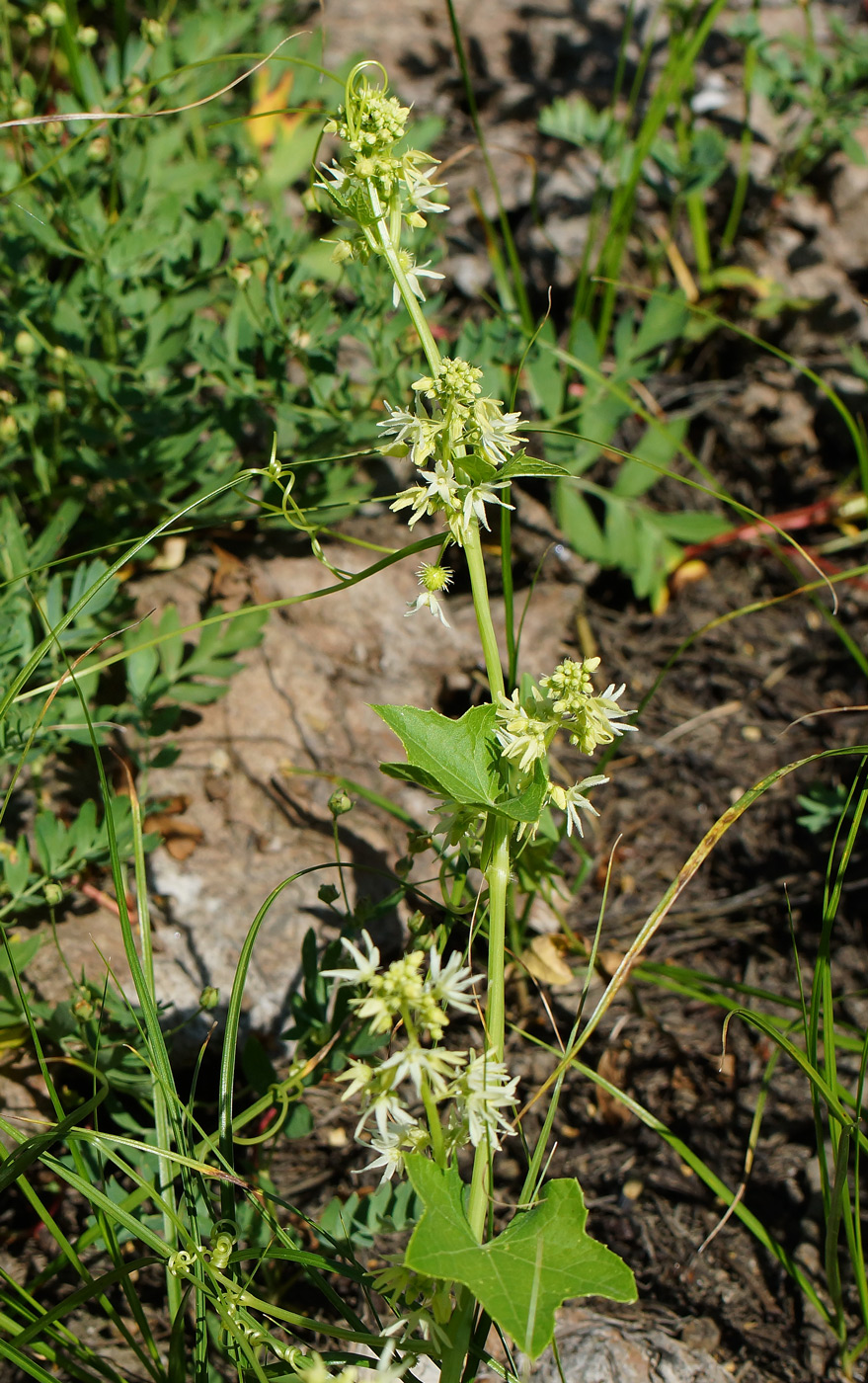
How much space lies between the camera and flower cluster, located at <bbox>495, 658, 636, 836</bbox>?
1.29m

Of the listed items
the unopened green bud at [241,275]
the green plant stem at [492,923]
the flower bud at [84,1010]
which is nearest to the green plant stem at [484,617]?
the green plant stem at [492,923]

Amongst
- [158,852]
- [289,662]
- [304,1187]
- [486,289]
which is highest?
[486,289]

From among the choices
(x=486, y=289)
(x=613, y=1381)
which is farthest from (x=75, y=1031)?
(x=486, y=289)

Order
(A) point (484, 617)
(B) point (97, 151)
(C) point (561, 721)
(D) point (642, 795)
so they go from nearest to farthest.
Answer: (C) point (561, 721) → (A) point (484, 617) → (B) point (97, 151) → (D) point (642, 795)

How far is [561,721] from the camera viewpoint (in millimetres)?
1353

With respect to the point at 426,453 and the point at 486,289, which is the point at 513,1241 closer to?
the point at 426,453

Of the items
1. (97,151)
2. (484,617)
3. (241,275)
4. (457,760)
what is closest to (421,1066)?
(457,760)

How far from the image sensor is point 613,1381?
1.70 meters

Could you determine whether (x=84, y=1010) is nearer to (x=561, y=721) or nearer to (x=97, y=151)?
(x=561, y=721)

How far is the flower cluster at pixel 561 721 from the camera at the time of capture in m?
1.29

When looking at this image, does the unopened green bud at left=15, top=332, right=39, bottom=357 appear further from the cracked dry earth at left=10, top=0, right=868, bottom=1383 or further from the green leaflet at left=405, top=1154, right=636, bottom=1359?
the green leaflet at left=405, top=1154, right=636, bottom=1359

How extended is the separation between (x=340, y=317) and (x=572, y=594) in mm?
994

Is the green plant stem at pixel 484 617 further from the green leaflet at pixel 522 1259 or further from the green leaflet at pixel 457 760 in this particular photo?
the green leaflet at pixel 522 1259

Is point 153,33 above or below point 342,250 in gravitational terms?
above
